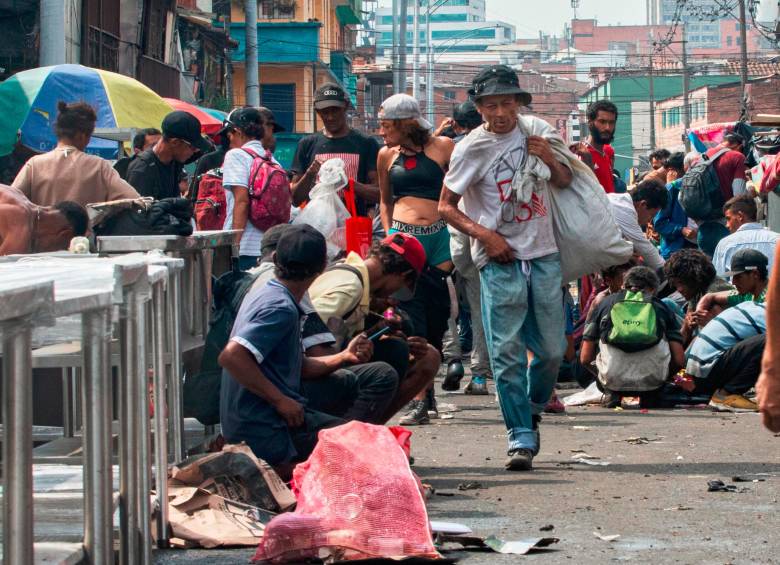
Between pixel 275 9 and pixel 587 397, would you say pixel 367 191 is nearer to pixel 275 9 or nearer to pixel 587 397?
pixel 587 397

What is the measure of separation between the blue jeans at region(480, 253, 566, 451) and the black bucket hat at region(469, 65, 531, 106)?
0.84m

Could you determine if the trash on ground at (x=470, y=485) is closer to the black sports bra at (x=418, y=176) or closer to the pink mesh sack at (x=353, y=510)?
the pink mesh sack at (x=353, y=510)

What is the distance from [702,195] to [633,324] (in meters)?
3.08

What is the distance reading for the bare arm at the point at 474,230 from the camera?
7.27 meters

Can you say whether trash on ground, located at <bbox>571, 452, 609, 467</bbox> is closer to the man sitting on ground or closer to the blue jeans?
the blue jeans

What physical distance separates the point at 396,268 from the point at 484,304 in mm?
559

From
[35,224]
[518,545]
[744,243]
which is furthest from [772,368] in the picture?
[744,243]

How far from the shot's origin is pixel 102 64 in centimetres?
2822

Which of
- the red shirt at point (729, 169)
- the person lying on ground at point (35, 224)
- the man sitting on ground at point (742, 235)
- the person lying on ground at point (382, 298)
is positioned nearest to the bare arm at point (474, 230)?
the person lying on ground at point (382, 298)

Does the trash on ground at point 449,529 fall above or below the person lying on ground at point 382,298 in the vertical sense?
below

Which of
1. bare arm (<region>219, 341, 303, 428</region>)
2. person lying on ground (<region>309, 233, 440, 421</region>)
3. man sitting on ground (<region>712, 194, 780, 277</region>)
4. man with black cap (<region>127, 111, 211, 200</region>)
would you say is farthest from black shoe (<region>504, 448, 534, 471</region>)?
man sitting on ground (<region>712, 194, 780, 277</region>)

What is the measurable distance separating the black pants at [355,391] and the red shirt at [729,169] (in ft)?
24.0

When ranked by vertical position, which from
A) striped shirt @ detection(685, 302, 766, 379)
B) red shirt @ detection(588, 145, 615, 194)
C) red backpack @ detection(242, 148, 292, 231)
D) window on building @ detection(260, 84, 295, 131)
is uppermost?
window on building @ detection(260, 84, 295, 131)

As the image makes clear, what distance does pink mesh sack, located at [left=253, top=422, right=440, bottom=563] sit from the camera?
491 centimetres
